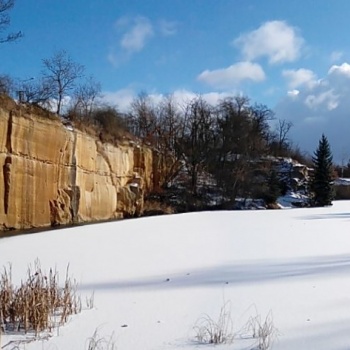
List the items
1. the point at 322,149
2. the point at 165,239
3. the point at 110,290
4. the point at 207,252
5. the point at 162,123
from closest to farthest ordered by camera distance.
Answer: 1. the point at 110,290
2. the point at 207,252
3. the point at 165,239
4. the point at 322,149
5. the point at 162,123

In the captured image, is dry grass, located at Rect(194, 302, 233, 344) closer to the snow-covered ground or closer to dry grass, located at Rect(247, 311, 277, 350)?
the snow-covered ground

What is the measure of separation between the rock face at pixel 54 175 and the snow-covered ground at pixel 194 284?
4462 millimetres

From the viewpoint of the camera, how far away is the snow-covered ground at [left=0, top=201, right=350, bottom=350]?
9.79ft

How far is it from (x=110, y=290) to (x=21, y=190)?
31.7 ft

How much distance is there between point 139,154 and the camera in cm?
2475

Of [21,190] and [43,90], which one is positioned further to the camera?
[43,90]

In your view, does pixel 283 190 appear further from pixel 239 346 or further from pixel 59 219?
pixel 239 346

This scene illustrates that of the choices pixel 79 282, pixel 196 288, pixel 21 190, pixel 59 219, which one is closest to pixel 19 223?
pixel 21 190

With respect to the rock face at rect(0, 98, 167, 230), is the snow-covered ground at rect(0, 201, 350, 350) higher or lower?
lower

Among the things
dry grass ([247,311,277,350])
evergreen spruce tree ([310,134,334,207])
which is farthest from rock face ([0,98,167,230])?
evergreen spruce tree ([310,134,334,207])

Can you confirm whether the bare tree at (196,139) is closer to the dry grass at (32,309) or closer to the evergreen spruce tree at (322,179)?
the evergreen spruce tree at (322,179)

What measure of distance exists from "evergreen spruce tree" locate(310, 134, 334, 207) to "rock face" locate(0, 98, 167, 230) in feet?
45.4

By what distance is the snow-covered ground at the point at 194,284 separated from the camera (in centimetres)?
298

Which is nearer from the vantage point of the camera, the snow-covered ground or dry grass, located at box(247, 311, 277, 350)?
dry grass, located at box(247, 311, 277, 350)
